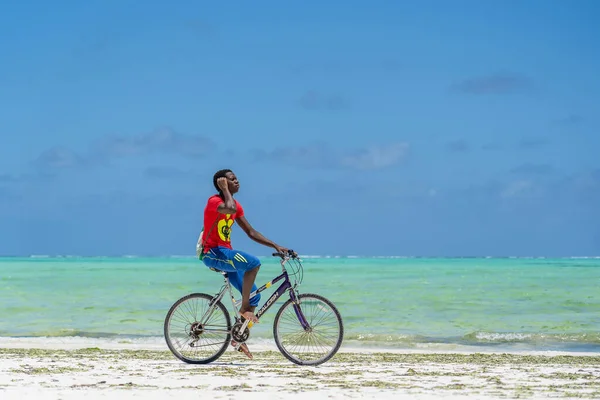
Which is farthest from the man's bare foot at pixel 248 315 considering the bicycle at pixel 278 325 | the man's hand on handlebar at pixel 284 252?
the man's hand on handlebar at pixel 284 252

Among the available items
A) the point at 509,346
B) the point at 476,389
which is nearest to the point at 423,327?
the point at 509,346

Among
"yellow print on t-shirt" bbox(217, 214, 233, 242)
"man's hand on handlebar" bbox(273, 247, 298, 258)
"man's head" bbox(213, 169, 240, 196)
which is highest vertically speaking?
"man's head" bbox(213, 169, 240, 196)

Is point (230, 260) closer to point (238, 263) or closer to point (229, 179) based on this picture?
point (238, 263)

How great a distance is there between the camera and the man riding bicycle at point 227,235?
8969 millimetres

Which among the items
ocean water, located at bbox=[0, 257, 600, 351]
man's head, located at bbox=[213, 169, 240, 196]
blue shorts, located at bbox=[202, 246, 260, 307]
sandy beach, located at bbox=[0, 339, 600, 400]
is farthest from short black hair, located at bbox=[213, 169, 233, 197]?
ocean water, located at bbox=[0, 257, 600, 351]

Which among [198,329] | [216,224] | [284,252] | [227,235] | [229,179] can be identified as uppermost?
[229,179]

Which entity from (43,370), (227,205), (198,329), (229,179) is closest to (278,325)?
(198,329)

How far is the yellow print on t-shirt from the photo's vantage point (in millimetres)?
9039

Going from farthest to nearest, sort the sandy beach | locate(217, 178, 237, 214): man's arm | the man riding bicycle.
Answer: the man riding bicycle, locate(217, 178, 237, 214): man's arm, the sandy beach

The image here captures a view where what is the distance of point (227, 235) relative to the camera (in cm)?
910

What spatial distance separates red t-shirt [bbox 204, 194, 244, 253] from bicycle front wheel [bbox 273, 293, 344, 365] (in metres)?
1.08

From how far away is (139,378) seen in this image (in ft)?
26.9

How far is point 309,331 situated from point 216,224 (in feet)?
5.23

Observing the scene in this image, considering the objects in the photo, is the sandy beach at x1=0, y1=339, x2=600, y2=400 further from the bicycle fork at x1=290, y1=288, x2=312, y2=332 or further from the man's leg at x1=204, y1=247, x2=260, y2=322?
the man's leg at x1=204, y1=247, x2=260, y2=322
